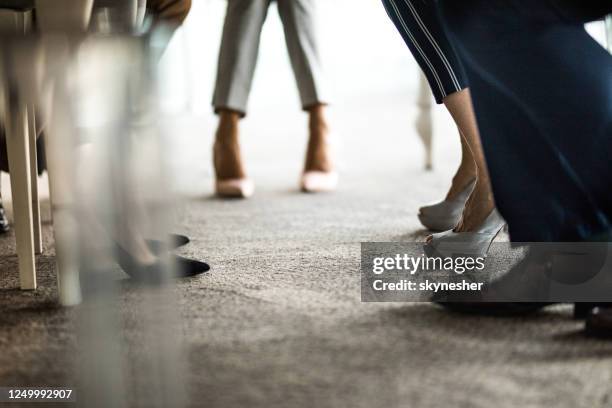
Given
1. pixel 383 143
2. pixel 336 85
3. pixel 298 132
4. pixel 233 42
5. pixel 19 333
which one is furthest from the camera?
pixel 336 85

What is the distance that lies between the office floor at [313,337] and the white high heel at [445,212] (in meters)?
0.04

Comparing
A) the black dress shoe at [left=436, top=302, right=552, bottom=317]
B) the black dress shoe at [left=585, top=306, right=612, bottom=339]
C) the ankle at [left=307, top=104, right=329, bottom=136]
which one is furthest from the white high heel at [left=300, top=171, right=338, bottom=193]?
the black dress shoe at [left=585, top=306, right=612, bottom=339]

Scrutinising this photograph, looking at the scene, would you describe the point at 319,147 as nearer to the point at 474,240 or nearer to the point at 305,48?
the point at 305,48

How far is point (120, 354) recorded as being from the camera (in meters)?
0.93

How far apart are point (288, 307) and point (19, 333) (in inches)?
13.7

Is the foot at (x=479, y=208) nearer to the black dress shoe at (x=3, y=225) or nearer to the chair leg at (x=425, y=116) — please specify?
the black dress shoe at (x=3, y=225)

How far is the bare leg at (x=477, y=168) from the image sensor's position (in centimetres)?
122

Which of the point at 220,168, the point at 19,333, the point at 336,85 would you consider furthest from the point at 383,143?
the point at 19,333

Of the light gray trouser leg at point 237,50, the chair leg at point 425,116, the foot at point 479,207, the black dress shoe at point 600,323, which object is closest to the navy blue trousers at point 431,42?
the foot at point 479,207

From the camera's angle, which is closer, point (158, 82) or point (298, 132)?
point (158, 82)

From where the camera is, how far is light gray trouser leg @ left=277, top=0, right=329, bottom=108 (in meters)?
2.20

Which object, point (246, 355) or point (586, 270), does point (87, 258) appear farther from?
point (586, 270)

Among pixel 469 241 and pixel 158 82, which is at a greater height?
pixel 158 82

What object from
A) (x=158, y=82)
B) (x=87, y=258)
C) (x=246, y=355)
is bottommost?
(x=246, y=355)
